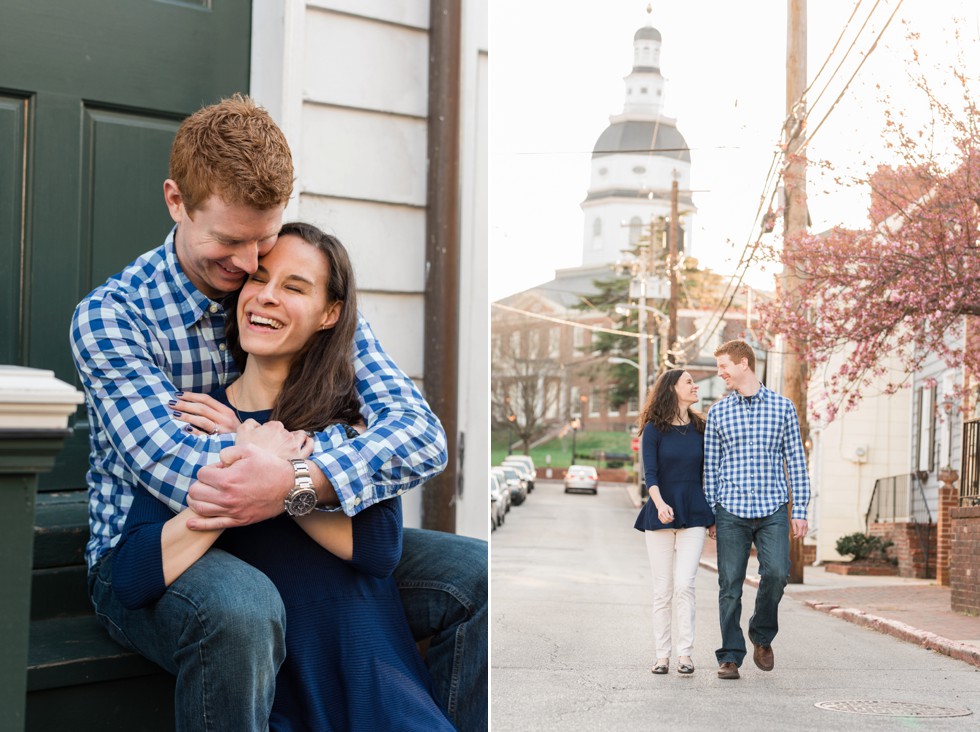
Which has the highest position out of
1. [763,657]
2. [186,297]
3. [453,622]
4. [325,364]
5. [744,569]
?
[186,297]

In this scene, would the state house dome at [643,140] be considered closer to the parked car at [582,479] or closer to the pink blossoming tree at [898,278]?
the pink blossoming tree at [898,278]

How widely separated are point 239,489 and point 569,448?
6.99ft

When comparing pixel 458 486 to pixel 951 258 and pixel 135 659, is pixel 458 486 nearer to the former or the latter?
pixel 135 659

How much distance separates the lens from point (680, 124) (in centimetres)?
348

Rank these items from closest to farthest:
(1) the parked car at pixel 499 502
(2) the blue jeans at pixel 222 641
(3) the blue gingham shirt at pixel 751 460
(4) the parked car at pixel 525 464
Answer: (2) the blue jeans at pixel 222 641 < (3) the blue gingham shirt at pixel 751 460 < (1) the parked car at pixel 499 502 < (4) the parked car at pixel 525 464

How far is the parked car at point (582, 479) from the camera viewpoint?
3.35 meters

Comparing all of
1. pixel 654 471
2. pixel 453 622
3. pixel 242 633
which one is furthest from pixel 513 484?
pixel 242 633

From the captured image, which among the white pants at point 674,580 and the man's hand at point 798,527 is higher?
the man's hand at point 798,527

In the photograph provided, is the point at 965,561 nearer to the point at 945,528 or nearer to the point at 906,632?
the point at 945,528

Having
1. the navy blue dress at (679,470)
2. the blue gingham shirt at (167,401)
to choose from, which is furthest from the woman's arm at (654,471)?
the blue gingham shirt at (167,401)

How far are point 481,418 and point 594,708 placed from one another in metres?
1.13

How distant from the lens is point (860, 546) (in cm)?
315

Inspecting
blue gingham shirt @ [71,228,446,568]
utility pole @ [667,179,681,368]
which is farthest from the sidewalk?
blue gingham shirt @ [71,228,446,568]

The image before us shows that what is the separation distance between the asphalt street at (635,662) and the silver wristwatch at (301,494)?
5.69 ft
